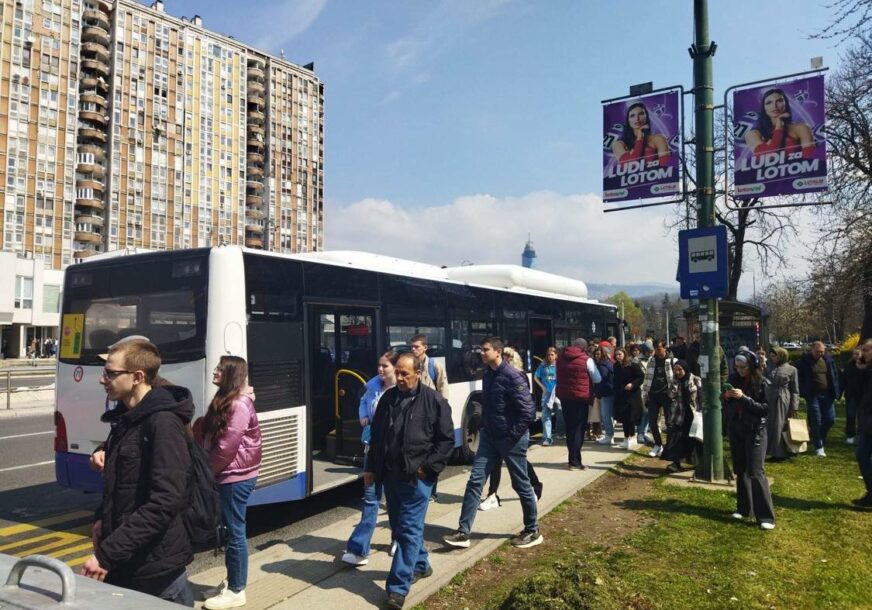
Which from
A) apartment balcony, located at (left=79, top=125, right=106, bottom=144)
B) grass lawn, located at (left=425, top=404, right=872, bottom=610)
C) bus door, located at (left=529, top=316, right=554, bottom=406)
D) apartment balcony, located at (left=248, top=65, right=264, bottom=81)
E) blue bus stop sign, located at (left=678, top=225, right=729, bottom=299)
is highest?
apartment balcony, located at (left=248, top=65, right=264, bottom=81)

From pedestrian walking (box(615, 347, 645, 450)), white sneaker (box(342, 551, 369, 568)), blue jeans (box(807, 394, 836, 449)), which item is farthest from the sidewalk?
blue jeans (box(807, 394, 836, 449))

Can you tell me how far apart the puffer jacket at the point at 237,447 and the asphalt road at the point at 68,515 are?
1.58 meters

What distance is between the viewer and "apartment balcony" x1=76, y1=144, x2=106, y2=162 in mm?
64750

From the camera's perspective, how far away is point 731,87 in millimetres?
8898

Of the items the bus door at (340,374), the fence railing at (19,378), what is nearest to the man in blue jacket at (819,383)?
the bus door at (340,374)

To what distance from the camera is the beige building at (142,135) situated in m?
60.6

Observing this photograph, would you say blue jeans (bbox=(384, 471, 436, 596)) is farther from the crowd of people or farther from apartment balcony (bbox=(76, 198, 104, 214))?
apartment balcony (bbox=(76, 198, 104, 214))

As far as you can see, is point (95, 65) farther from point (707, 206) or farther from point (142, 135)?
point (707, 206)

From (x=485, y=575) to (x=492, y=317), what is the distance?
6.28 m

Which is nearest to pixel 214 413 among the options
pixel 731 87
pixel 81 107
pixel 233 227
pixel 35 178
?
pixel 731 87

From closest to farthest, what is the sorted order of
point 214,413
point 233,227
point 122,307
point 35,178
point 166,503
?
point 166,503
point 214,413
point 122,307
point 35,178
point 233,227

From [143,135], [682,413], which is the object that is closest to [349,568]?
[682,413]

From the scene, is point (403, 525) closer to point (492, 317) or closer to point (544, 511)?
point (544, 511)

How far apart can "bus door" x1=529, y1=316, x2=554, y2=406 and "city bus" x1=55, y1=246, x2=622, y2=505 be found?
13.3 ft
